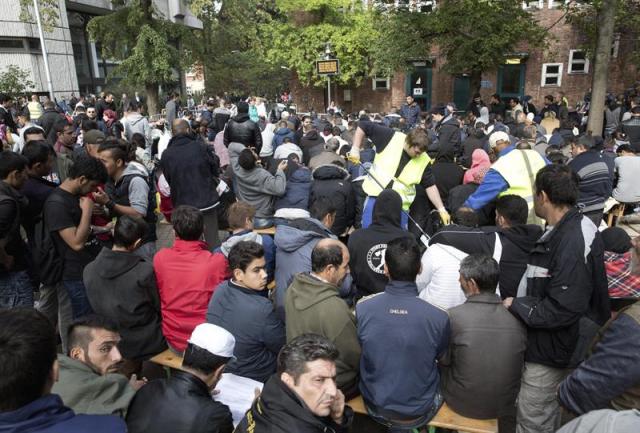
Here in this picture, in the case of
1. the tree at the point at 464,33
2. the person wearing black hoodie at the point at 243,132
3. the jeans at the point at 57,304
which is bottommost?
the jeans at the point at 57,304

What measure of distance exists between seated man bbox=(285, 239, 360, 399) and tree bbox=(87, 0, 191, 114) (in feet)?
48.8

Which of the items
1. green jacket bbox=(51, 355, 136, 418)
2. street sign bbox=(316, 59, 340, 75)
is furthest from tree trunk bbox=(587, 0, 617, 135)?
green jacket bbox=(51, 355, 136, 418)

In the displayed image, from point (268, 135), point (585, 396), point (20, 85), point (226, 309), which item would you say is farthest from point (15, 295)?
point (20, 85)

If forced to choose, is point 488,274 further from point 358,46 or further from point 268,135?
point 358,46

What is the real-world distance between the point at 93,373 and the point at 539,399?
2680 mm

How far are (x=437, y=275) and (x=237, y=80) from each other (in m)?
31.4

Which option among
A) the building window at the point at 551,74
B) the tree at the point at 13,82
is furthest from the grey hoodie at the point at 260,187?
the building window at the point at 551,74

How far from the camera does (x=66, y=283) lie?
395 centimetres

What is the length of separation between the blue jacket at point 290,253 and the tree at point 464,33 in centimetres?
1380

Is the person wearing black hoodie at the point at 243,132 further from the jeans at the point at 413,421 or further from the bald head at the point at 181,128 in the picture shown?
the jeans at the point at 413,421

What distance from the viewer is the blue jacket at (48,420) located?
1.43 meters

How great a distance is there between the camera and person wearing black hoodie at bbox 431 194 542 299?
11.4 ft

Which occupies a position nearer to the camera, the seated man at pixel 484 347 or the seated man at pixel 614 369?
the seated man at pixel 614 369

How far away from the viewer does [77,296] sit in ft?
13.1
